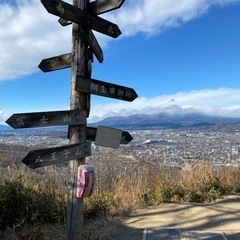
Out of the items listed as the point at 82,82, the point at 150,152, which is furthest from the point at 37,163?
the point at 150,152

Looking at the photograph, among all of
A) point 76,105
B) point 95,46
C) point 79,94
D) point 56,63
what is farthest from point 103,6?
point 76,105

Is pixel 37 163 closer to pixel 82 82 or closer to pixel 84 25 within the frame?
pixel 82 82

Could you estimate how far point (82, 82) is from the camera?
414 centimetres

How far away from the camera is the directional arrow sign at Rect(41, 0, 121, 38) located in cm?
389

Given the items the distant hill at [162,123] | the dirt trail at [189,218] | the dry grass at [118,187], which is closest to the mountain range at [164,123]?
the distant hill at [162,123]

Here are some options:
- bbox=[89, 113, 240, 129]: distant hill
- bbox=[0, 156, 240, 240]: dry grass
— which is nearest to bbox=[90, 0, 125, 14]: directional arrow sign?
bbox=[0, 156, 240, 240]: dry grass

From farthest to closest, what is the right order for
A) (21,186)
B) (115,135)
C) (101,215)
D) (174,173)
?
(174,173) → (101,215) → (21,186) → (115,135)

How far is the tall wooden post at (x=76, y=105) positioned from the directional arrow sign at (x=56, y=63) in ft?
0.64

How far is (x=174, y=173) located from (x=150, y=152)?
3.91m

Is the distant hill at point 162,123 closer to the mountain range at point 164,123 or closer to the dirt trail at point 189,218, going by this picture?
the mountain range at point 164,123

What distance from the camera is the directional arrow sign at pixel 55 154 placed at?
369 cm

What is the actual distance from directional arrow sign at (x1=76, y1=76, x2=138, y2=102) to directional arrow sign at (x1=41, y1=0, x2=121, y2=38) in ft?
2.13

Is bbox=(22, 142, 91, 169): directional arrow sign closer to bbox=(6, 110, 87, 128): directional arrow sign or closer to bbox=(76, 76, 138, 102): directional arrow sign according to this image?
bbox=(6, 110, 87, 128): directional arrow sign

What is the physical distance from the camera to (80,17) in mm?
4191
